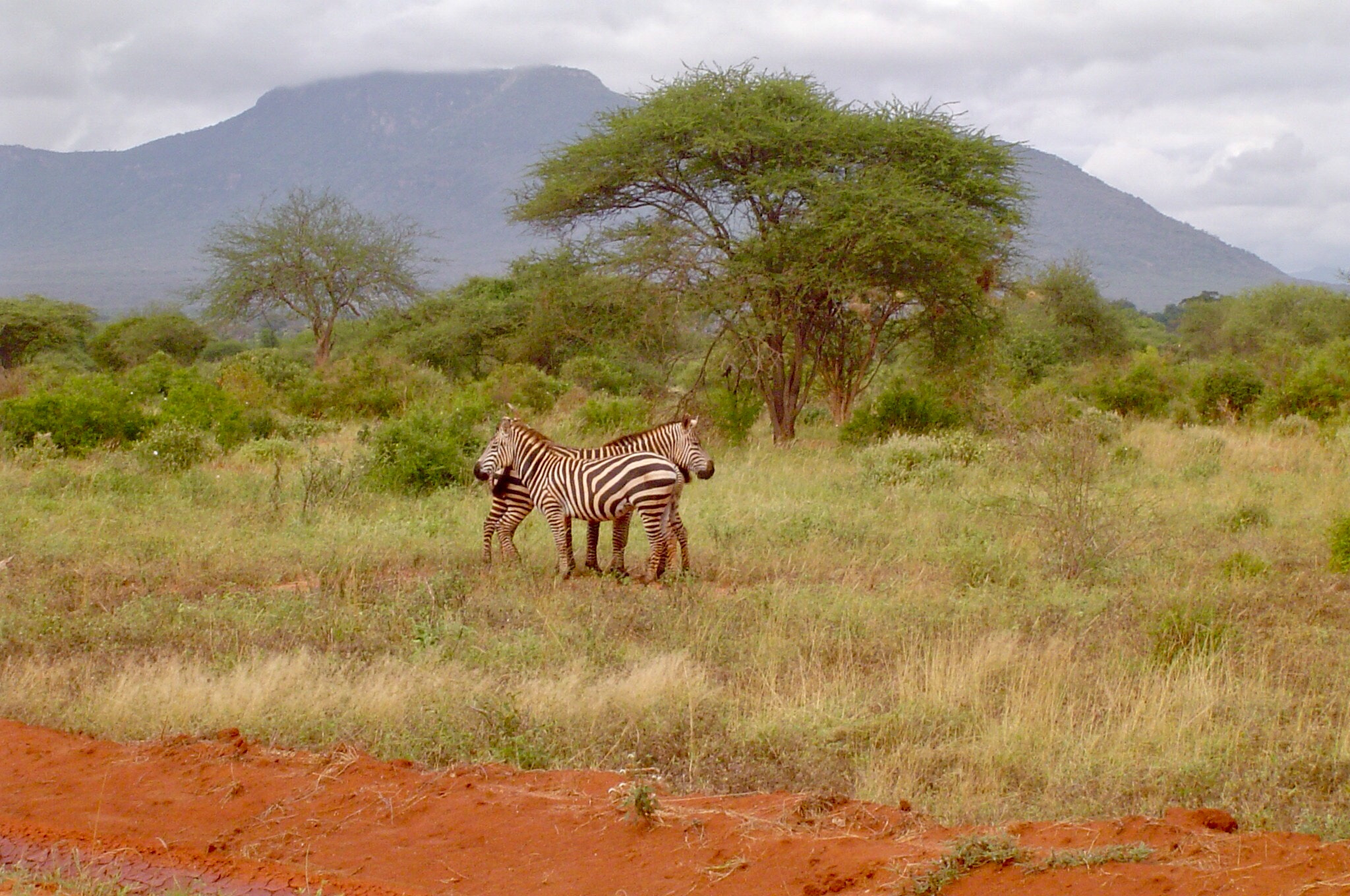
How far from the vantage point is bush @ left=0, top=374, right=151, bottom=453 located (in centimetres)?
1530

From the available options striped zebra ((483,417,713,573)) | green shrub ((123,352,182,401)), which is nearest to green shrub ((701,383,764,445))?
striped zebra ((483,417,713,573))

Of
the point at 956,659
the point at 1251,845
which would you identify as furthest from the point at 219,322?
the point at 1251,845

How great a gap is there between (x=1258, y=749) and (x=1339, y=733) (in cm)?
39

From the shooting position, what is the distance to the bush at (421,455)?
1315cm

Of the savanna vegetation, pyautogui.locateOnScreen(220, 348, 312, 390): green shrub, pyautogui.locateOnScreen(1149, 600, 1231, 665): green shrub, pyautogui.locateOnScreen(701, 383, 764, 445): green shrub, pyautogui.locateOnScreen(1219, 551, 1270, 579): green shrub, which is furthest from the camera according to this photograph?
pyautogui.locateOnScreen(220, 348, 312, 390): green shrub

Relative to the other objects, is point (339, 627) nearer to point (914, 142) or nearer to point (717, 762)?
point (717, 762)

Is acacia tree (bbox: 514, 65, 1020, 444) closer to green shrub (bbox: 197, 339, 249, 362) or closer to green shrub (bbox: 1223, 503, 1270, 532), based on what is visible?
green shrub (bbox: 1223, 503, 1270, 532)

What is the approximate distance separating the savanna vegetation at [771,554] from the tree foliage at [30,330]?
14323 mm

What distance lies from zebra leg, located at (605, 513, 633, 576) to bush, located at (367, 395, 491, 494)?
12.0 ft

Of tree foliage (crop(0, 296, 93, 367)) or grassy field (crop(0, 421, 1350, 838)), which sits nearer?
grassy field (crop(0, 421, 1350, 838))

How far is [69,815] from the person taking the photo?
504 centimetres

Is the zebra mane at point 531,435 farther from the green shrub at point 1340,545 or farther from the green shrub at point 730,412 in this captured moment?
the green shrub at point 730,412

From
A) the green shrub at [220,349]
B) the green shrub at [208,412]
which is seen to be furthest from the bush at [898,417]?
the green shrub at [220,349]

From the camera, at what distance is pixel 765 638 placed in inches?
291
